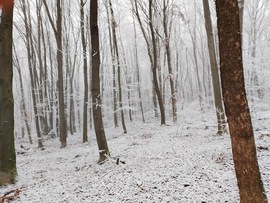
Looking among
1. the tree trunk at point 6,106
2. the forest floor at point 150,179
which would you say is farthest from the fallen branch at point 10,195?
the tree trunk at point 6,106

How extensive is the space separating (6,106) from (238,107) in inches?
236

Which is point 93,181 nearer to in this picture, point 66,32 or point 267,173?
point 267,173

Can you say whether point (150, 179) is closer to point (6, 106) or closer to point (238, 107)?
point (238, 107)

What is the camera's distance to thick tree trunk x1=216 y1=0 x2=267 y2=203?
239 centimetres

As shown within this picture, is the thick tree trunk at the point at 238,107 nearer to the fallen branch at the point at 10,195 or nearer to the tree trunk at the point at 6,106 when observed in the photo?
the fallen branch at the point at 10,195

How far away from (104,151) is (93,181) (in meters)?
1.44

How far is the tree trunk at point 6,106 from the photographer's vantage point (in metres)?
5.97

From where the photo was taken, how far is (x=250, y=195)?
2422 millimetres

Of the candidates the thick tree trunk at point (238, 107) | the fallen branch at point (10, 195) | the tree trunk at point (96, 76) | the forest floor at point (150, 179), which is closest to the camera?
the thick tree trunk at point (238, 107)

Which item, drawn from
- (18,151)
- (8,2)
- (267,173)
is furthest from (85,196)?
(18,151)

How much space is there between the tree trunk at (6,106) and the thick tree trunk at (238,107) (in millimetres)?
5845

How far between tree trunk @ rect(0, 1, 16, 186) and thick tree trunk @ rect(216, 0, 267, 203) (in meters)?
5.84

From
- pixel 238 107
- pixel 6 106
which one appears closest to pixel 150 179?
pixel 238 107

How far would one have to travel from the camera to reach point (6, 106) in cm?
612
